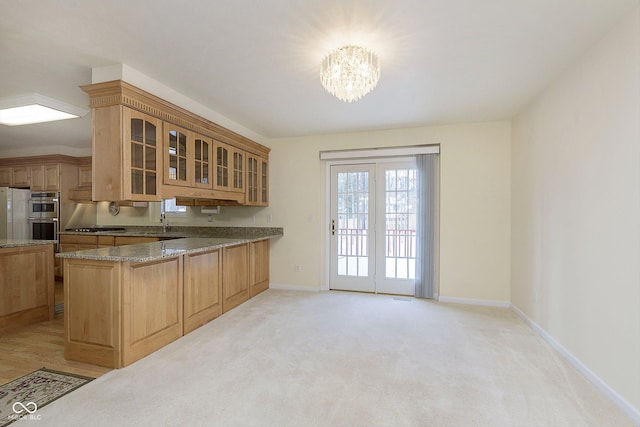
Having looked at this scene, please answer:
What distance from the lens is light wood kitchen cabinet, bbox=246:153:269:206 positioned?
4.48 metres

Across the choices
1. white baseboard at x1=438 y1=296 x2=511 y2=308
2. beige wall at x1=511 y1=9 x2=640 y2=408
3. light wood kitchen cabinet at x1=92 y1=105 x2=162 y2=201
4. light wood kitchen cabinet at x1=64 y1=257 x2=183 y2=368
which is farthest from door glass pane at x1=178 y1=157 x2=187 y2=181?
white baseboard at x1=438 y1=296 x2=511 y2=308

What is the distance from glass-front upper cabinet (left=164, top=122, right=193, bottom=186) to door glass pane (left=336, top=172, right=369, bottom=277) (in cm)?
239

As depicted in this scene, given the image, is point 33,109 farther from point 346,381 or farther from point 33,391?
point 346,381

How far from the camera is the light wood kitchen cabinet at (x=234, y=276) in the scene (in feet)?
12.2

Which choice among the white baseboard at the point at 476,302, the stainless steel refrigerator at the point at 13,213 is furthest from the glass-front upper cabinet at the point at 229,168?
the stainless steel refrigerator at the point at 13,213

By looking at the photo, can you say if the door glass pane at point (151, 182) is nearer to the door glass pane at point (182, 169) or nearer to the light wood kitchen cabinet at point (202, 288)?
the door glass pane at point (182, 169)

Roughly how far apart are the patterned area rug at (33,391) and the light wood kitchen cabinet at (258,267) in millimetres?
2331

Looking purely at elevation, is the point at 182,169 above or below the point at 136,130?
below

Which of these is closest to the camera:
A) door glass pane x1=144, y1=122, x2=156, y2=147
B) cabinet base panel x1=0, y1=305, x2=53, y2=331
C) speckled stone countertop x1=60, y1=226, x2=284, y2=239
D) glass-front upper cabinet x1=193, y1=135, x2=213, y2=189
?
door glass pane x1=144, y1=122, x2=156, y2=147

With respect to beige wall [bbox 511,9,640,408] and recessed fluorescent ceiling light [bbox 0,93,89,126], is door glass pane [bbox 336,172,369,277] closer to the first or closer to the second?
beige wall [bbox 511,9,640,408]

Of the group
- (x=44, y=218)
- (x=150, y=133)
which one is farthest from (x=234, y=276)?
(x=44, y=218)

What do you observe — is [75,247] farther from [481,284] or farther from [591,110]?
[591,110]

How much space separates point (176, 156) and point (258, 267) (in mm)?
2165

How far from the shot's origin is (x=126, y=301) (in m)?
2.37
